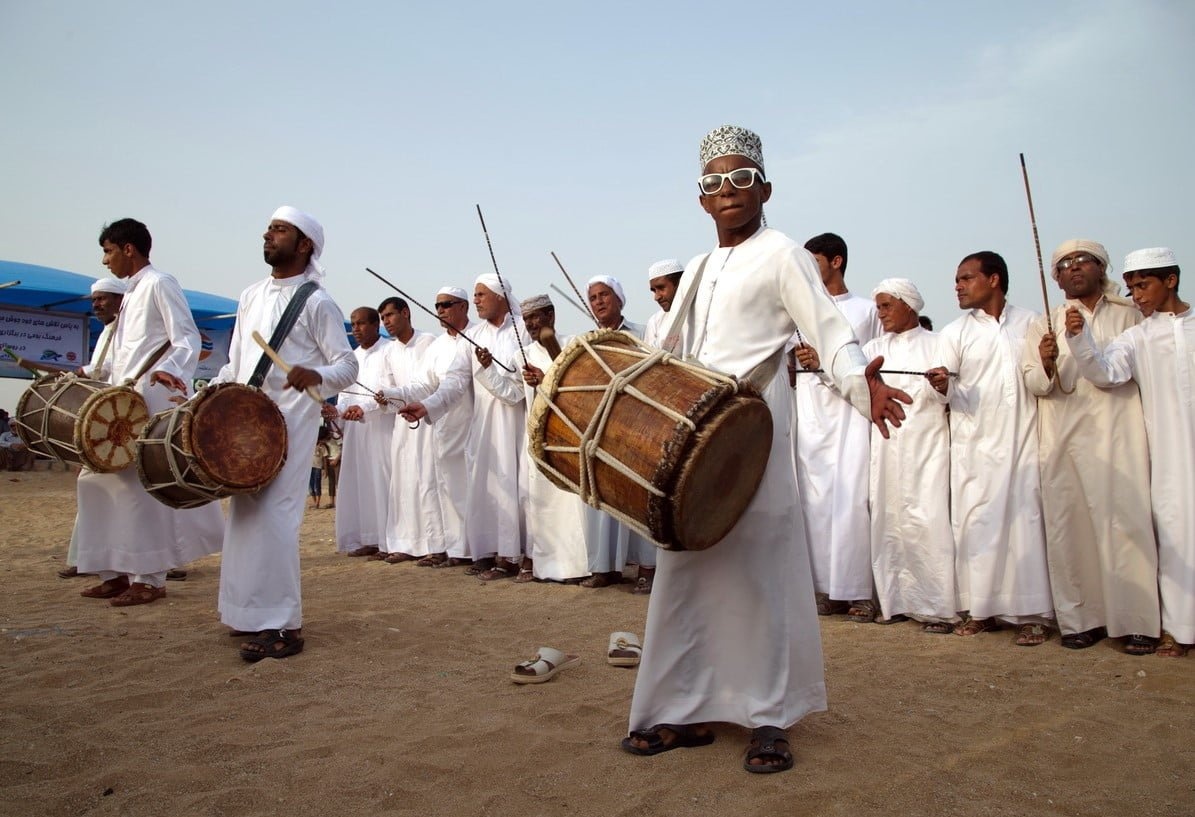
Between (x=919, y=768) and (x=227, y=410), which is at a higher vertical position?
(x=227, y=410)

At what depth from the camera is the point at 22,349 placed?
1512 cm

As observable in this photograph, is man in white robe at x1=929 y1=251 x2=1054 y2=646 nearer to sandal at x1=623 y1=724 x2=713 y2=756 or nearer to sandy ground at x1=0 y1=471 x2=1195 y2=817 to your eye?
sandy ground at x1=0 y1=471 x2=1195 y2=817

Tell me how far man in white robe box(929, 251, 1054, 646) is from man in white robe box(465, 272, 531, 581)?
3.42 metres

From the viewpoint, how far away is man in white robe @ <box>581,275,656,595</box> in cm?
665

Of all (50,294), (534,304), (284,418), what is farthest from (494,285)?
(50,294)

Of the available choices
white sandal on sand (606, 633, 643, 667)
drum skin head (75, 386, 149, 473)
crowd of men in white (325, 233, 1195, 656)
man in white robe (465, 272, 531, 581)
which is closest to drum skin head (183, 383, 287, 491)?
drum skin head (75, 386, 149, 473)

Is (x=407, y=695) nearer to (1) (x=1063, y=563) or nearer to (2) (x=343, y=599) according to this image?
(2) (x=343, y=599)

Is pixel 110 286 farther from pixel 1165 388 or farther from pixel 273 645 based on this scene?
pixel 1165 388

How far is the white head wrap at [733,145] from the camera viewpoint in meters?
3.21

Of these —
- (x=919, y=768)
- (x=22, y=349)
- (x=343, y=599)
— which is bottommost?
(x=919, y=768)

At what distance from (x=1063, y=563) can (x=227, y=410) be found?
4.50 metres

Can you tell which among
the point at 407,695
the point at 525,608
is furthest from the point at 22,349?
the point at 407,695

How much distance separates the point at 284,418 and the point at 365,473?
4318 mm

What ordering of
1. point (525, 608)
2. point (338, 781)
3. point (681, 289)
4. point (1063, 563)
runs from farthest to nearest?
point (525, 608) < point (1063, 563) < point (681, 289) < point (338, 781)
